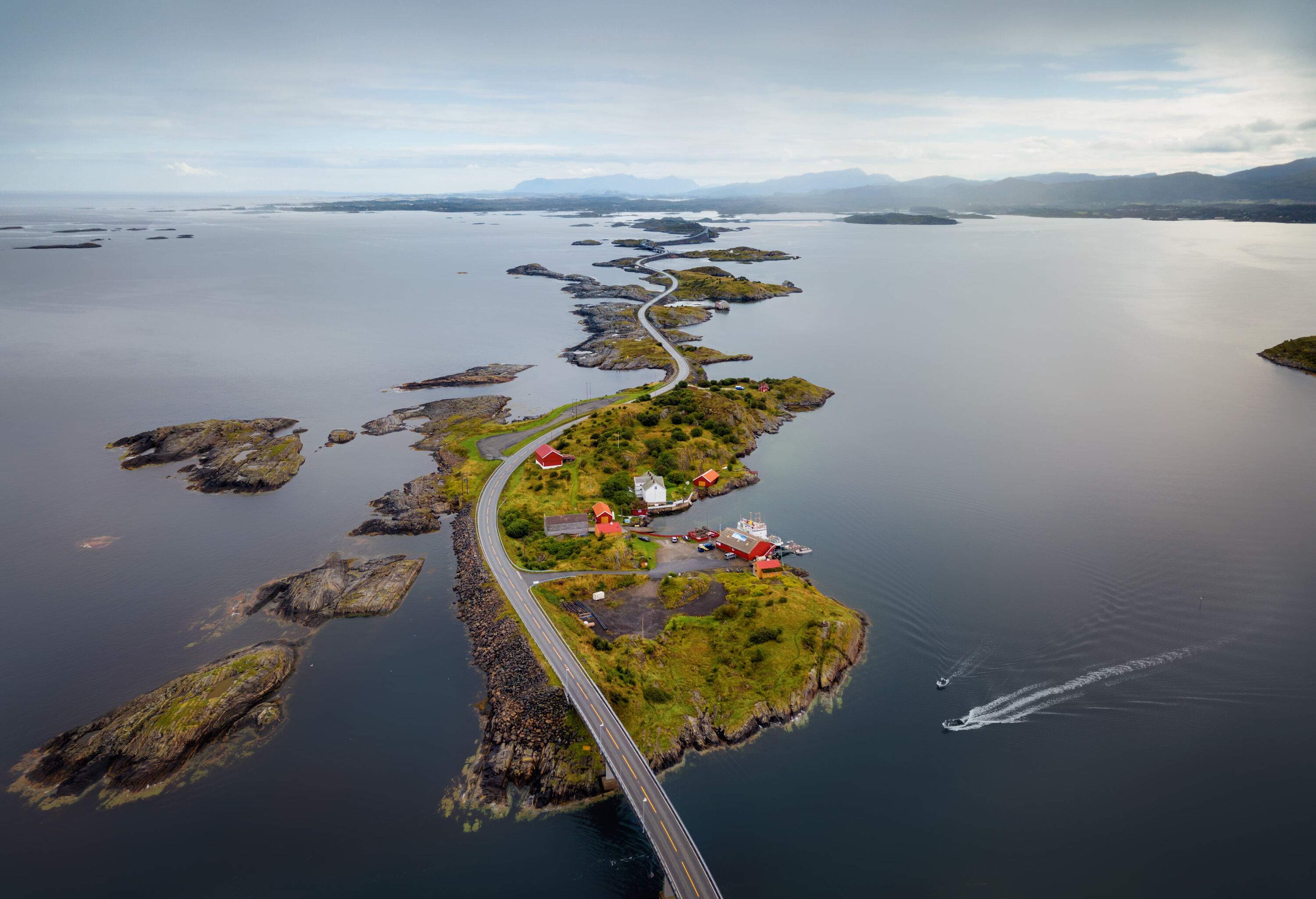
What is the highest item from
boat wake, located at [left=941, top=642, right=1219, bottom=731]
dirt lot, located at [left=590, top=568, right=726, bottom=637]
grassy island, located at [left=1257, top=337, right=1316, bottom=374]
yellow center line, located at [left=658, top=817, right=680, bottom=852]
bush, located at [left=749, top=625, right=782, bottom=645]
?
grassy island, located at [left=1257, top=337, right=1316, bottom=374]

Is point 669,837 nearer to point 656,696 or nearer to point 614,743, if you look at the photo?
point 614,743

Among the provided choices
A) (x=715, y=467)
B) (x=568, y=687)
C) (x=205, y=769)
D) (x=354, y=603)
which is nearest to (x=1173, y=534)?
(x=715, y=467)

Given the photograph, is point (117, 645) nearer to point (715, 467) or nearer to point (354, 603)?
point (354, 603)

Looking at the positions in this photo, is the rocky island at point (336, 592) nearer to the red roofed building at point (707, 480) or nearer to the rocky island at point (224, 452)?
the rocky island at point (224, 452)

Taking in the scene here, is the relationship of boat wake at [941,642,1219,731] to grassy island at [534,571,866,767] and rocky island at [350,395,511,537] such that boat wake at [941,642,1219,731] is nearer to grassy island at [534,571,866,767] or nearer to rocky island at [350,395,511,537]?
grassy island at [534,571,866,767]

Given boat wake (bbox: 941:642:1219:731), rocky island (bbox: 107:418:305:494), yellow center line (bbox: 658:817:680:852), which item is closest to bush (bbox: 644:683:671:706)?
yellow center line (bbox: 658:817:680:852)

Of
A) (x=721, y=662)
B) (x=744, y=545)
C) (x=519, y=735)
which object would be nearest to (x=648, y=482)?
(x=744, y=545)
